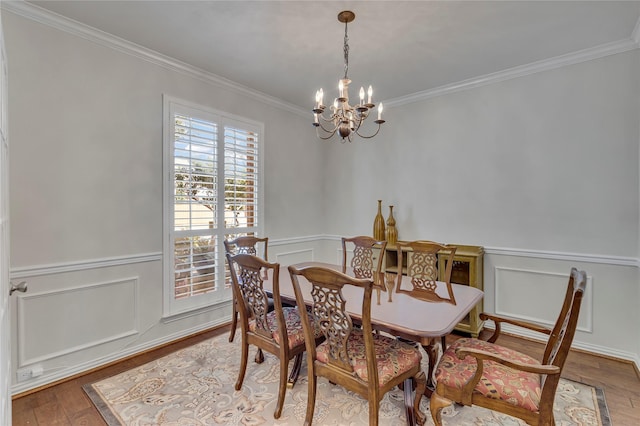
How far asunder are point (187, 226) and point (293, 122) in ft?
6.80

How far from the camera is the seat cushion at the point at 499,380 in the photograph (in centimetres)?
149

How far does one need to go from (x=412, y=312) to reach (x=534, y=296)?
2.10m

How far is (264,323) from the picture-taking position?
2113mm

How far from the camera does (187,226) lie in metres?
3.14

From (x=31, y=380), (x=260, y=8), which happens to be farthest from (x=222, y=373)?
(x=260, y=8)

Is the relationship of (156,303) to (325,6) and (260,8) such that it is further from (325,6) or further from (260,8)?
(325,6)

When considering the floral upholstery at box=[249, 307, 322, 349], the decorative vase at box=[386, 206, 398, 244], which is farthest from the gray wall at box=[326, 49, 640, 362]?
the floral upholstery at box=[249, 307, 322, 349]

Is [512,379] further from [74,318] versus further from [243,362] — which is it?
[74,318]

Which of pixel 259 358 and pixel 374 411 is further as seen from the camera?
pixel 259 358

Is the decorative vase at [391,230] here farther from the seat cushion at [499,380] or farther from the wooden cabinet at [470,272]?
the seat cushion at [499,380]

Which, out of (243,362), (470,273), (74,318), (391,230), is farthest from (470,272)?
(74,318)

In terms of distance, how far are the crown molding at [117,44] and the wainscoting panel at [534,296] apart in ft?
11.5

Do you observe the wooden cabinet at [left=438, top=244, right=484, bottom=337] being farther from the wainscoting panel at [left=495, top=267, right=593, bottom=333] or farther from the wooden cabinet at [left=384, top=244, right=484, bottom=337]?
the wainscoting panel at [left=495, top=267, right=593, bottom=333]

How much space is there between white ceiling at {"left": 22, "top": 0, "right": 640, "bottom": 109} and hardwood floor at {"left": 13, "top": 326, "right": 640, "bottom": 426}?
9.02 ft
